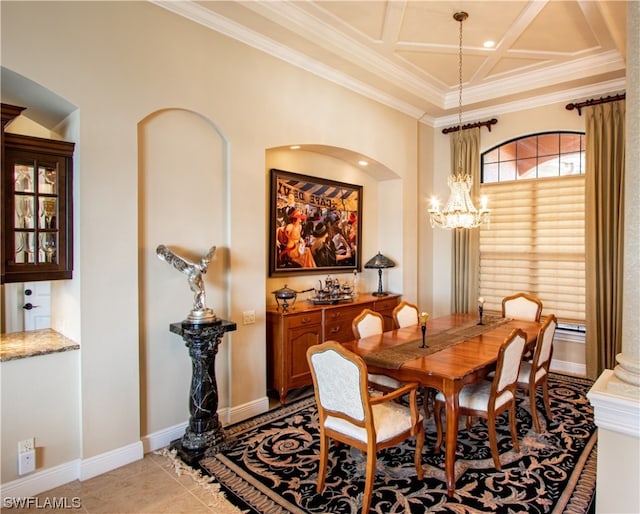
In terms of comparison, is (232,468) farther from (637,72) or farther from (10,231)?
(637,72)

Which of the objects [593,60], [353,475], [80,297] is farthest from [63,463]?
[593,60]

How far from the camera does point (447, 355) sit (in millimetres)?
3020

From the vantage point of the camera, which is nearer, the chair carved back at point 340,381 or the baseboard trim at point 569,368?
the chair carved back at point 340,381

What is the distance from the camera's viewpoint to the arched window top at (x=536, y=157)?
5160 mm

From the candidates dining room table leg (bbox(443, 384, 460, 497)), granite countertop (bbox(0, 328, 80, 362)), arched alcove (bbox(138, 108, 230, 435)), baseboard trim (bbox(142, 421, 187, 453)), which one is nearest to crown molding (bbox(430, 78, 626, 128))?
arched alcove (bbox(138, 108, 230, 435))

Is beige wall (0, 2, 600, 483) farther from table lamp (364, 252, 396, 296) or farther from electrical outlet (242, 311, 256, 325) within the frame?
table lamp (364, 252, 396, 296)

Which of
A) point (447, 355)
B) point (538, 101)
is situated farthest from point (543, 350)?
point (538, 101)

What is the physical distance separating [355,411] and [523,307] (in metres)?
3.01

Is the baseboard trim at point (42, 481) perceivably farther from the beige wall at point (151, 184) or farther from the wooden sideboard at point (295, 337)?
the wooden sideboard at point (295, 337)

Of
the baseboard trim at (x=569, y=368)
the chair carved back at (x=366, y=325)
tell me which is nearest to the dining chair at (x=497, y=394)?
the chair carved back at (x=366, y=325)

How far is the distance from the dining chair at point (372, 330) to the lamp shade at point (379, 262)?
158cm

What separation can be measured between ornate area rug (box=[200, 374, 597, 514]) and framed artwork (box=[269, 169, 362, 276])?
5.95 feet

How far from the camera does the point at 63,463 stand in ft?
8.96

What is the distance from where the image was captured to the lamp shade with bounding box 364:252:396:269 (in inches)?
211
